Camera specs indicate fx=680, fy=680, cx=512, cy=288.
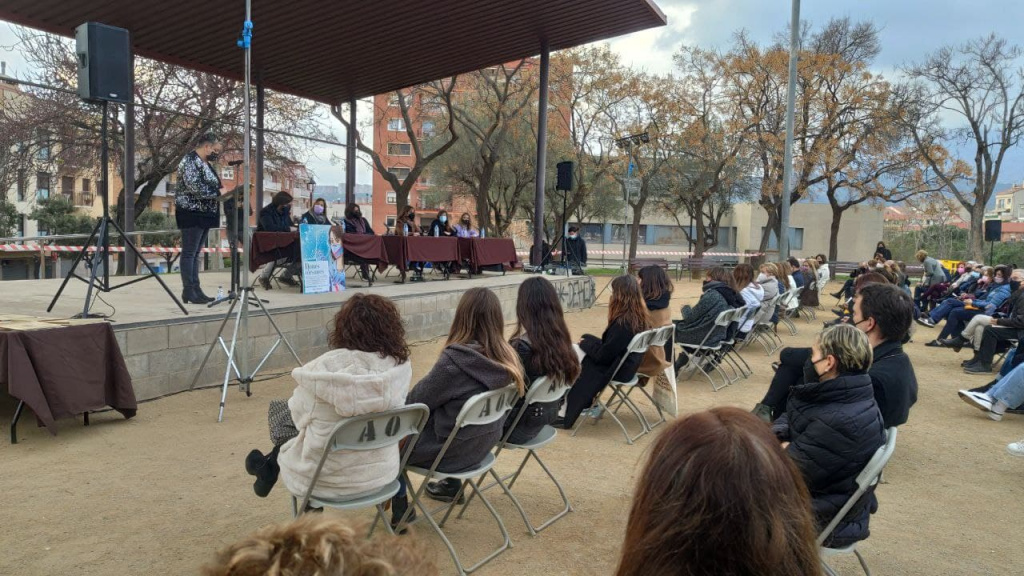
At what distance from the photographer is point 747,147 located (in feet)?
76.6

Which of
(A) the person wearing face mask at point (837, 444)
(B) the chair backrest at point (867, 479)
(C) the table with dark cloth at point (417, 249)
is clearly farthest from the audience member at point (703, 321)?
(C) the table with dark cloth at point (417, 249)

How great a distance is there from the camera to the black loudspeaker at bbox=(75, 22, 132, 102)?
5.68m

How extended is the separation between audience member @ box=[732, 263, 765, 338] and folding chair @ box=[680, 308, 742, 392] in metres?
0.52

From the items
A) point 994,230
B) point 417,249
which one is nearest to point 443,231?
point 417,249

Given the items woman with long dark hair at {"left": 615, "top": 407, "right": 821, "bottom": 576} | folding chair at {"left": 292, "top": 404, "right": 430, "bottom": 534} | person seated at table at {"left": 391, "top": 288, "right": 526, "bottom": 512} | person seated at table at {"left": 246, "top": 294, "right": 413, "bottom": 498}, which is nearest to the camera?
woman with long dark hair at {"left": 615, "top": 407, "right": 821, "bottom": 576}

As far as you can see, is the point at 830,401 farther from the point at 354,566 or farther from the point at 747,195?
the point at 747,195

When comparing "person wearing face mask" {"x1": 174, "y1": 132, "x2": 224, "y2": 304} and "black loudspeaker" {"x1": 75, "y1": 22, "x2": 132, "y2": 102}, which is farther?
"person wearing face mask" {"x1": 174, "y1": 132, "x2": 224, "y2": 304}

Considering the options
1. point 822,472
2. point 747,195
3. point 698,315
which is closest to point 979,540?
point 822,472

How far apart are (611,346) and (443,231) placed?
26.9ft

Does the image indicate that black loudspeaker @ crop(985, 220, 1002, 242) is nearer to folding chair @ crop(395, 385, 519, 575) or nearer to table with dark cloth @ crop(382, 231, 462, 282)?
table with dark cloth @ crop(382, 231, 462, 282)

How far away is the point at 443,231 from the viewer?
12.7m

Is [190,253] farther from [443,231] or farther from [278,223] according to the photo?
[443,231]

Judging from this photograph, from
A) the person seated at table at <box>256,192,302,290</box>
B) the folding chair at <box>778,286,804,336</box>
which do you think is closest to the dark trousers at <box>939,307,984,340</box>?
the folding chair at <box>778,286,804,336</box>

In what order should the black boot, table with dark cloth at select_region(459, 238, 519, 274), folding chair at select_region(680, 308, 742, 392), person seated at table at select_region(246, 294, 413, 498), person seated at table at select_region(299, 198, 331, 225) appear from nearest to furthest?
1. person seated at table at select_region(246, 294, 413, 498)
2. the black boot
3. folding chair at select_region(680, 308, 742, 392)
4. person seated at table at select_region(299, 198, 331, 225)
5. table with dark cloth at select_region(459, 238, 519, 274)
